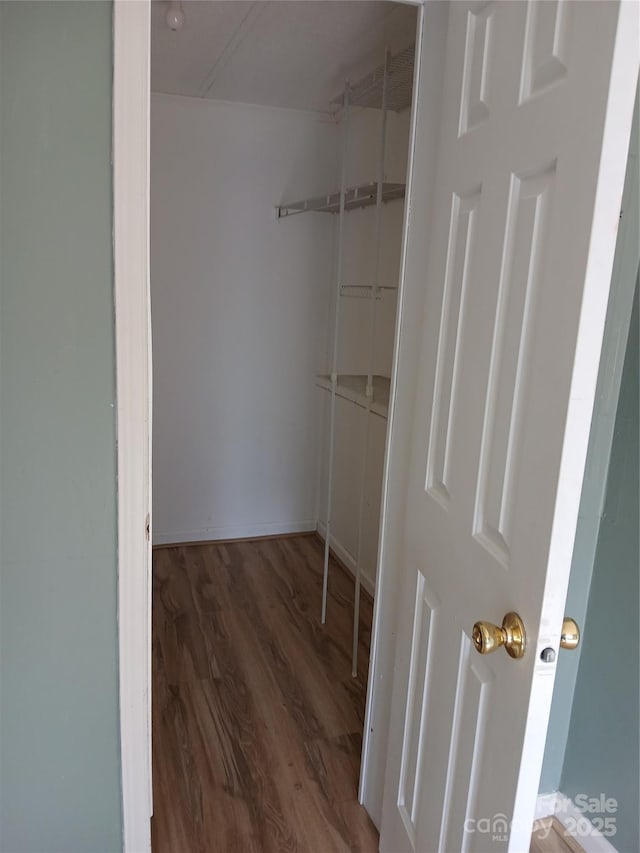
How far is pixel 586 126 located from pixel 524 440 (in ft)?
1.43

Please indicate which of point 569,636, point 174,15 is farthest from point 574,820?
point 174,15

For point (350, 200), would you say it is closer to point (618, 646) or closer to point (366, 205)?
point (366, 205)

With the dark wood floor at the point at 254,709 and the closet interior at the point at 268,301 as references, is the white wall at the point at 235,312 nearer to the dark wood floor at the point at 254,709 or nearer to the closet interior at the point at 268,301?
the closet interior at the point at 268,301

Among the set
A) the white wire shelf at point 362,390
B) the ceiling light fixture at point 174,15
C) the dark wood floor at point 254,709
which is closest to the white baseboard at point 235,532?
the dark wood floor at point 254,709

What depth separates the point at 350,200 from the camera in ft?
9.21

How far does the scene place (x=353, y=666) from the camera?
250cm

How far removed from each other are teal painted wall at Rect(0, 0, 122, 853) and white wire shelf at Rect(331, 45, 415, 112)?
134cm

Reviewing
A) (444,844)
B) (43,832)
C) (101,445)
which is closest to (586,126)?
(101,445)

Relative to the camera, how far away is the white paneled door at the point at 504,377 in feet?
2.79

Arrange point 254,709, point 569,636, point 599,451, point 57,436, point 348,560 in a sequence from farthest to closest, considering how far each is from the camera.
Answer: point 348,560 < point 254,709 < point 599,451 < point 57,436 < point 569,636

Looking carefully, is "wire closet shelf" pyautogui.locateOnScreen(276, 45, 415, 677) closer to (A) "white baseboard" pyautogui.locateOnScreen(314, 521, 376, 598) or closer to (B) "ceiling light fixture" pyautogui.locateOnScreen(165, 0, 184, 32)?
(A) "white baseboard" pyautogui.locateOnScreen(314, 521, 376, 598)

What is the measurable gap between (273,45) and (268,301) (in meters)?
1.34

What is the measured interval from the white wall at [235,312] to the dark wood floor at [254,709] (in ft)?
1.41

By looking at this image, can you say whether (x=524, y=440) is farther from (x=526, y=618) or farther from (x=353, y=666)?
(x=353, y=666)
